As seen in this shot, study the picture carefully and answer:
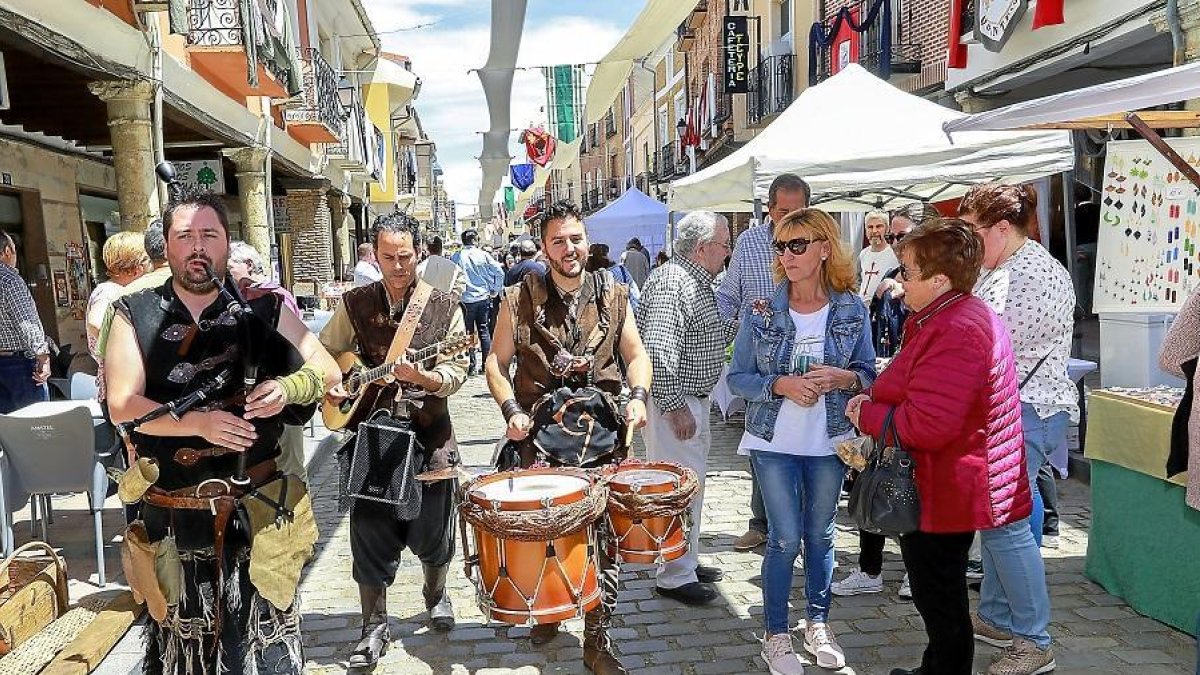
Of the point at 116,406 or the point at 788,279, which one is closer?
the point at 116,406

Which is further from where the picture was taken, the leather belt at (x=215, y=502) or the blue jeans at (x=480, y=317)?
the blue jeans at (x=480, y=317)

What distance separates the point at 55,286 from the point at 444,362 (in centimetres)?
973

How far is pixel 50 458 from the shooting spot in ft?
15.2

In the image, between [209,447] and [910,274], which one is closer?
[209,447]

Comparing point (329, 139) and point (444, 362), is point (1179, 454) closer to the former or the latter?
point (444, 362)

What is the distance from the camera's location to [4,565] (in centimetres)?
364

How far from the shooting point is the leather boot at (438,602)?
13.1 feet

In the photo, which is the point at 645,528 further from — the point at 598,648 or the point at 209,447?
the point at 209,447

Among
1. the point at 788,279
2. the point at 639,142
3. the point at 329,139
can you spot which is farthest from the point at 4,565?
the point at 639,142

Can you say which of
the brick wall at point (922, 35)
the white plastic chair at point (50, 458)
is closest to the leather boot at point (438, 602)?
the white plastic chair at point (50, 458)

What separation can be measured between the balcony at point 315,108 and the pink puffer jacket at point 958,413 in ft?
47.0

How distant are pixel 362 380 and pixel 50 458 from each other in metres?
2.41

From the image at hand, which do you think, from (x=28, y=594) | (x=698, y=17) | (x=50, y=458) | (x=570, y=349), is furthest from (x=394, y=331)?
(x=698, y=17)

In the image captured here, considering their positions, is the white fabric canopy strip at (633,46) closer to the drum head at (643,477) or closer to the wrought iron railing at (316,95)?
the wrought iron railing at (316,95)
